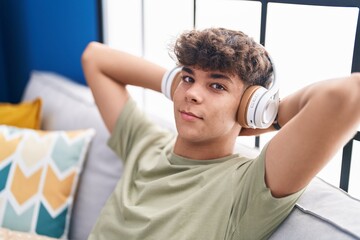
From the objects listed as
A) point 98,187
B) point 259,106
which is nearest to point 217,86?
point 259,106

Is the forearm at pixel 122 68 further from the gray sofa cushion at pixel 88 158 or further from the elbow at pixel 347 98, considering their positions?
the elbow at pixel 347 98

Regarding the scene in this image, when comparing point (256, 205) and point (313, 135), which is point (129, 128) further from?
point (313, 135)

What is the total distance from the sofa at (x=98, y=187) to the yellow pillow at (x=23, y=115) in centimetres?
6

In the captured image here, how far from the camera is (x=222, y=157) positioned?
1129 millimetres

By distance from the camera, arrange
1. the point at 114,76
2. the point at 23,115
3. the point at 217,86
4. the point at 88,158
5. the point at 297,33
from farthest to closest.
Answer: the point at 23,115 → the point at 88,158 → the point at 114,76 → the point at 297,33 → the point at 217,86

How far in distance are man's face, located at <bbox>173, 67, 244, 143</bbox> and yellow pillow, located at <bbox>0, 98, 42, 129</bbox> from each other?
105cm

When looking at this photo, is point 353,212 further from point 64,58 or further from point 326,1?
point 64,58

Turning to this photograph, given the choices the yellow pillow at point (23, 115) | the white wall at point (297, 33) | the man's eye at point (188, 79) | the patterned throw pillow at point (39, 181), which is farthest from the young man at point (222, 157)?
the yellow pillow at point (23, 115)

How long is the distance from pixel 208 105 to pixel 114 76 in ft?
1.76

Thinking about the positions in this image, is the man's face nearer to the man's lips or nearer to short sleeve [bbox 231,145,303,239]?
the man's lips

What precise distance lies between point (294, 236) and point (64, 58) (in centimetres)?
189

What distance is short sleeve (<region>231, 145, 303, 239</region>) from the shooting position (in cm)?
93

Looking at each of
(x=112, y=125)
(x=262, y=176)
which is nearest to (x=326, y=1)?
(x=262, y=176)

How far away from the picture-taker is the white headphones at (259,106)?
0.98 metres
